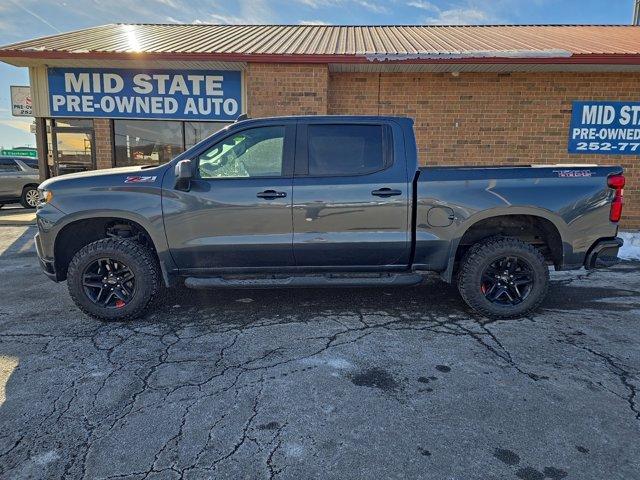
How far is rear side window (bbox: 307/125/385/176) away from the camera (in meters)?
4.24

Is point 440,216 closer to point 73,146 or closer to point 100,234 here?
point 100,234

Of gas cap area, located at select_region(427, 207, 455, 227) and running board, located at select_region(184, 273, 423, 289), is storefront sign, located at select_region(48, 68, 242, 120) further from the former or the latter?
gas cap area, located at select_region(427, 207, 455, 227)

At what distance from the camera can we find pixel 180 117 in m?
9.53

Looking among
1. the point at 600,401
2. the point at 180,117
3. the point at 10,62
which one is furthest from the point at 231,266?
the point at 10,62

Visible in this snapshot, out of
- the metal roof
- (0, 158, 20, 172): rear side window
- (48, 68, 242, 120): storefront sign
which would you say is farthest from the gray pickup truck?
(0, 158, 20, 172): rear side window

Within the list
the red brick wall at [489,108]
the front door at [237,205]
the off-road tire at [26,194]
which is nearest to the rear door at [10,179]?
the off-road tire at [26,194]

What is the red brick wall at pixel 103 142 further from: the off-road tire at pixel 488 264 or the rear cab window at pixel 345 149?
the off-road tire at pixel 488 264

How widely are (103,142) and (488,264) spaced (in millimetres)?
8796

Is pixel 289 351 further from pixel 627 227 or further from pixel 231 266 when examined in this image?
pixel 627 227

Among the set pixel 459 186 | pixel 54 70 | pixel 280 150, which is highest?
pixel 54 70

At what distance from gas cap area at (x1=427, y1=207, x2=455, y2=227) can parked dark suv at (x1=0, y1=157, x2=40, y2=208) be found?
43.9 feet

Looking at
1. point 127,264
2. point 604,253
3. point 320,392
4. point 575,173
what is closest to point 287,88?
point 127,264

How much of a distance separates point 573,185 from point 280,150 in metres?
2.82

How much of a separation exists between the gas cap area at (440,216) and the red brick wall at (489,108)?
17.4 ft
